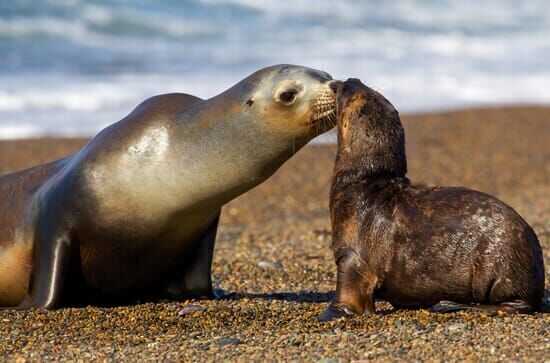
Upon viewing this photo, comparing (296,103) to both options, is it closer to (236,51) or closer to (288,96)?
(288,96)

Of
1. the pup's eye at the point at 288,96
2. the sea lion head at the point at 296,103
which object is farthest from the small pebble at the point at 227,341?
the pup's eye at the point at 288,96

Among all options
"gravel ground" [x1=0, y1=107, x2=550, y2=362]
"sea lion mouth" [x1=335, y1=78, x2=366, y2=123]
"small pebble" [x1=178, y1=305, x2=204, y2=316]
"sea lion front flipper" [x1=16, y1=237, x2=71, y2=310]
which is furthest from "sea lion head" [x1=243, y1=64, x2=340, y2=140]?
"sea lion front flipper" [x1=16, y1=237, x2=71, y2=310]

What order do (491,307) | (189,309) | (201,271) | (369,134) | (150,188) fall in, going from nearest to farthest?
(491,307) < (369,134) < (189,309) < (150,188) < (201,271)

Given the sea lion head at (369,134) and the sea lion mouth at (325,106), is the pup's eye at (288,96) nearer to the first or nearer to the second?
the sea lion mouth at (325,106)

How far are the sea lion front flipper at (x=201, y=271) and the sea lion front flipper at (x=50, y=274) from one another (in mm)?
867

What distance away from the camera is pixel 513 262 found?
5898 millimetres

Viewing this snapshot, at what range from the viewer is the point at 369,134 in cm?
646

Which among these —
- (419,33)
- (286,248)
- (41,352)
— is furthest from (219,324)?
(419,33)

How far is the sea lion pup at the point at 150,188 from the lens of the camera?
6.80 meters

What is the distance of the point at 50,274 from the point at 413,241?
2272mm

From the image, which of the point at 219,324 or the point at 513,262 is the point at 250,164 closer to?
the point at 219,324

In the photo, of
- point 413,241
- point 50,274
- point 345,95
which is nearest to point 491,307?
point 413,241

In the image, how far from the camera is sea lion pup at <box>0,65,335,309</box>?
6801 millimetres

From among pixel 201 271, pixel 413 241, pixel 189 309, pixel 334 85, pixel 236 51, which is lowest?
pixel 189 309
